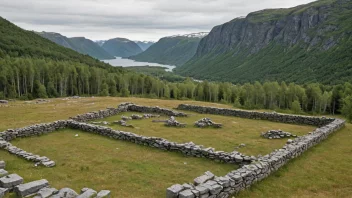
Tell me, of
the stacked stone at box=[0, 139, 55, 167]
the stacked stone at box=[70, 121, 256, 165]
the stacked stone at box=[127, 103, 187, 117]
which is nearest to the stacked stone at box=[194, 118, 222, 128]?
the stacked stone at box=[127, 103, 187, 117]

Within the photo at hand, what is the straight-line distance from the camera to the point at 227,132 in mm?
32625

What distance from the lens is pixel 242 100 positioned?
117688 mm

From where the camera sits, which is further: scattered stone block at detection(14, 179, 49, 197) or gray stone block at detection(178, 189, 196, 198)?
scattered stone block at detection(14, 179, 49, 197)

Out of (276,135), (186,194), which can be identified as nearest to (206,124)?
(276,135)

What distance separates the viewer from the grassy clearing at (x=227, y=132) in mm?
26938

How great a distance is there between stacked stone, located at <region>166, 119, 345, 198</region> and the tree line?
218 feet

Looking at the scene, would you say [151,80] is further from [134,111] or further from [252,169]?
[252,169]

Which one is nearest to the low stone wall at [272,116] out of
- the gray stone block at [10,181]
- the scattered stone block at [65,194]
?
the scattered stone block at [65,194]

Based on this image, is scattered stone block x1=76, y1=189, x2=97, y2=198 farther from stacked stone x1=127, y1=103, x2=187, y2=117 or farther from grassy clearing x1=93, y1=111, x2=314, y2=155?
stacked stone x1=127, y1=103, x2=187, y2=117

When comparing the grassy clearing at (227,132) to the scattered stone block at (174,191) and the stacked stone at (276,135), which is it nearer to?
the stacked stone at (276,135)

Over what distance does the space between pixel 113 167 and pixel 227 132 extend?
15.7m

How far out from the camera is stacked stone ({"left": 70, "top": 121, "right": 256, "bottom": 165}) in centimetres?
2191

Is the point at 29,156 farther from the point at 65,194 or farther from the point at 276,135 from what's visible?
the point at 276,135

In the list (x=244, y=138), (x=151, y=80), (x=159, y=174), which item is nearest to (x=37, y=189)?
(x=159, y=174)
